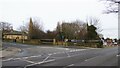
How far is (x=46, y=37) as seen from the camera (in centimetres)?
11131

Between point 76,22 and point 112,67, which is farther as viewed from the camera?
point 76,22

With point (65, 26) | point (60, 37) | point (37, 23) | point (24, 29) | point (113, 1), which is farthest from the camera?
point (24, 29)

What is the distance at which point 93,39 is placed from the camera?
347ft

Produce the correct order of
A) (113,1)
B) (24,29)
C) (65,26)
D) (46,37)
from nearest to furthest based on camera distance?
(113,1) → (46,37) → (65,26) → (24,29)

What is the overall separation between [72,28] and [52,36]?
49.5 feet

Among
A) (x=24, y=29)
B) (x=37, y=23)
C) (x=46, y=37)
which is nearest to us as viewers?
(x=46, y=37)

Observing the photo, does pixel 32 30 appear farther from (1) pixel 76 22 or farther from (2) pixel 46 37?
(1) pixel 76 22

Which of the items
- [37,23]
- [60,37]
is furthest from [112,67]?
[37,23]

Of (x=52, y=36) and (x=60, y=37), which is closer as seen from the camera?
(x=60, y=37)

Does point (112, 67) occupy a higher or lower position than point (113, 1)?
lower

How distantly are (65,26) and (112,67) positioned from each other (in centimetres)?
10037

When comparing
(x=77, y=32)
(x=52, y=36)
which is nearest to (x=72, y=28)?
(x=77, y=32)

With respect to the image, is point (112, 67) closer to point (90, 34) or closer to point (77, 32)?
point (90, 34)

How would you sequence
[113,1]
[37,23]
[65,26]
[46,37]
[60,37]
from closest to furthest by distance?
[113,1] → [60,37] → [46,37] → [65,26] → [37,23]
